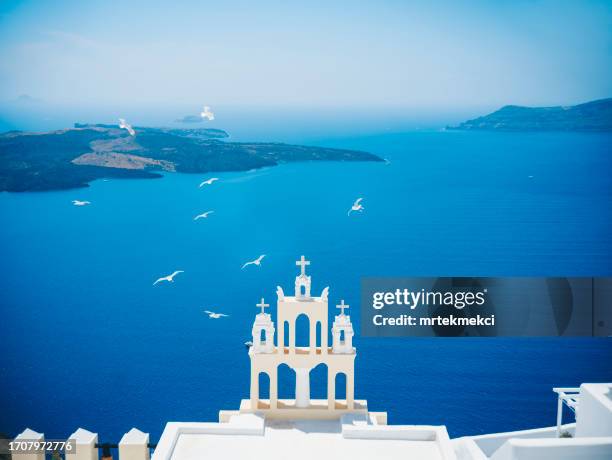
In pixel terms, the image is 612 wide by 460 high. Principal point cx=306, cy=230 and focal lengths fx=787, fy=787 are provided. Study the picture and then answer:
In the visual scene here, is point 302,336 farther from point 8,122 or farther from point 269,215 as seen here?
point 8,122

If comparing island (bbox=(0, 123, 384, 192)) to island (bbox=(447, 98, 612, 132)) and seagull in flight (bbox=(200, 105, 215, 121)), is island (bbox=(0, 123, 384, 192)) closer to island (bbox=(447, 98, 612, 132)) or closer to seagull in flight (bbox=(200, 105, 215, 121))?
seagull in flight (bbox=(200, 105, 215, 121))

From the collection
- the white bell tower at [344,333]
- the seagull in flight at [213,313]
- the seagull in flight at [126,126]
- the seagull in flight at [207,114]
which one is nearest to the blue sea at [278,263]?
the seagull in flight at [213,313]

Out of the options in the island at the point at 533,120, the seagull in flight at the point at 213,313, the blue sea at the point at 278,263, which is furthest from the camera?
the island at the point at 533,120

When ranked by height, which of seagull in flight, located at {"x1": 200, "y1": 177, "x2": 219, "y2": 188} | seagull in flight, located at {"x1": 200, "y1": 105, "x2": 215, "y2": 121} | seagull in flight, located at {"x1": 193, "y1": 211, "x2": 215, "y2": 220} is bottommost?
seagull in flight, located at {"x1": 193, "y1": 211, "x2": 215, "y2": 220}

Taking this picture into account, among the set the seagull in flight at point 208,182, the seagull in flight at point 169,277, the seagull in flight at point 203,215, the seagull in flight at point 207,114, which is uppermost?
the seagull in flight at point 207,114

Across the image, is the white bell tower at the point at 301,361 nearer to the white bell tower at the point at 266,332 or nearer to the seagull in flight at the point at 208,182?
the white bell tower at the point at 266,332

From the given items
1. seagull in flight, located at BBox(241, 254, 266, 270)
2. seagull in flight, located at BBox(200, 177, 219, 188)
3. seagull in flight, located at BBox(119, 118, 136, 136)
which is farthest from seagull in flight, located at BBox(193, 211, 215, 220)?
seagull in flight, located at BBox(119, 118, 136, 136)
